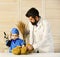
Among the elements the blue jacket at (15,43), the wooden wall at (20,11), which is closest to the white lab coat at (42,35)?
the blue jacket at (15,43)

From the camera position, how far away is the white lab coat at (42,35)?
243 centimetres

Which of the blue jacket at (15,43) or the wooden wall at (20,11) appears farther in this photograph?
the wooden wall at (20,11)

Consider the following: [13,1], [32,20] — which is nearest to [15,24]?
[13,1]

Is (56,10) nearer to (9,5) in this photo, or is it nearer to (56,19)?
(56,19)

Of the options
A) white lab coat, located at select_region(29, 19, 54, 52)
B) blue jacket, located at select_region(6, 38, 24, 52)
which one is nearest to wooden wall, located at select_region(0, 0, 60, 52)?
white lab coat, located at select_region(29, 19, 54, 52)

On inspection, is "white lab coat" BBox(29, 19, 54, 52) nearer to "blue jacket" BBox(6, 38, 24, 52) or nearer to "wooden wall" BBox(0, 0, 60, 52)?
"blue jacket" BBox(6, 38, 24, 52)

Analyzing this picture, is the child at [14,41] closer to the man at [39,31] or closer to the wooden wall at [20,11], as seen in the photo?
the man at [39,31]

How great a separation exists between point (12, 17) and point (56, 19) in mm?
595

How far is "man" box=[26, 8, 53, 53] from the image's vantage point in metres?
2.43

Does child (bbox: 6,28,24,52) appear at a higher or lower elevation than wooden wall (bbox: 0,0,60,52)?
lower

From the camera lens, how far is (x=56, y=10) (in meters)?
3.36

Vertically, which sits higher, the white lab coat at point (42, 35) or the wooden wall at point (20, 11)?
the wooden wall at point (20, 11)

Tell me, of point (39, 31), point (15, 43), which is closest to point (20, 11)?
point (39, 31)

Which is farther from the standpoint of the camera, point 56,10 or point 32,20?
point 56,10
